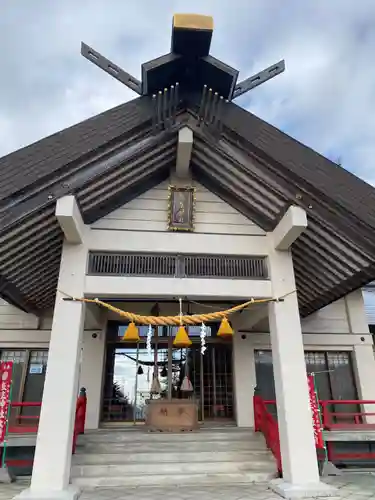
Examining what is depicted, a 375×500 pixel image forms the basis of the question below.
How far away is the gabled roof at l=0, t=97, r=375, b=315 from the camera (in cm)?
511

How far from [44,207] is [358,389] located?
810 cm

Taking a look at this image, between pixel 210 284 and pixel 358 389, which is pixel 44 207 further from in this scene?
pixel 358 389

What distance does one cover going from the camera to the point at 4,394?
221 inches

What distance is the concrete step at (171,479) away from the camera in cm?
514

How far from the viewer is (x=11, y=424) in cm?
781

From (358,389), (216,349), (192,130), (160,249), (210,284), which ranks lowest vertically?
(358,389)

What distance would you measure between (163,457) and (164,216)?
12.8 ft

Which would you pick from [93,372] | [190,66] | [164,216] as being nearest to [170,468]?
[93,372]

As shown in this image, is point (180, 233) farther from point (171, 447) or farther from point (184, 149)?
point (171, 447)

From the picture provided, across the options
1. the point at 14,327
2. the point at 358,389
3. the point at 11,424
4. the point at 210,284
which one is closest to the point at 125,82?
the point at 210,284

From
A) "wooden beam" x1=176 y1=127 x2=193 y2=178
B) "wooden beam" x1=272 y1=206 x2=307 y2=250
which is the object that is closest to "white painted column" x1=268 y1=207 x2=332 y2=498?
"wooden beam" x1=272 y1=206 x2=307 y2=250

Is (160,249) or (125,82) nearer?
(160,249)

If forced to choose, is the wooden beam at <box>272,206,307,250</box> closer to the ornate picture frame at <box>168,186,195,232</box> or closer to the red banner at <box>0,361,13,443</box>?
the ornate picture frame at <box>168,186,195,232</box>

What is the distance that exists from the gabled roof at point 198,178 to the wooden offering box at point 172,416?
3477mm
